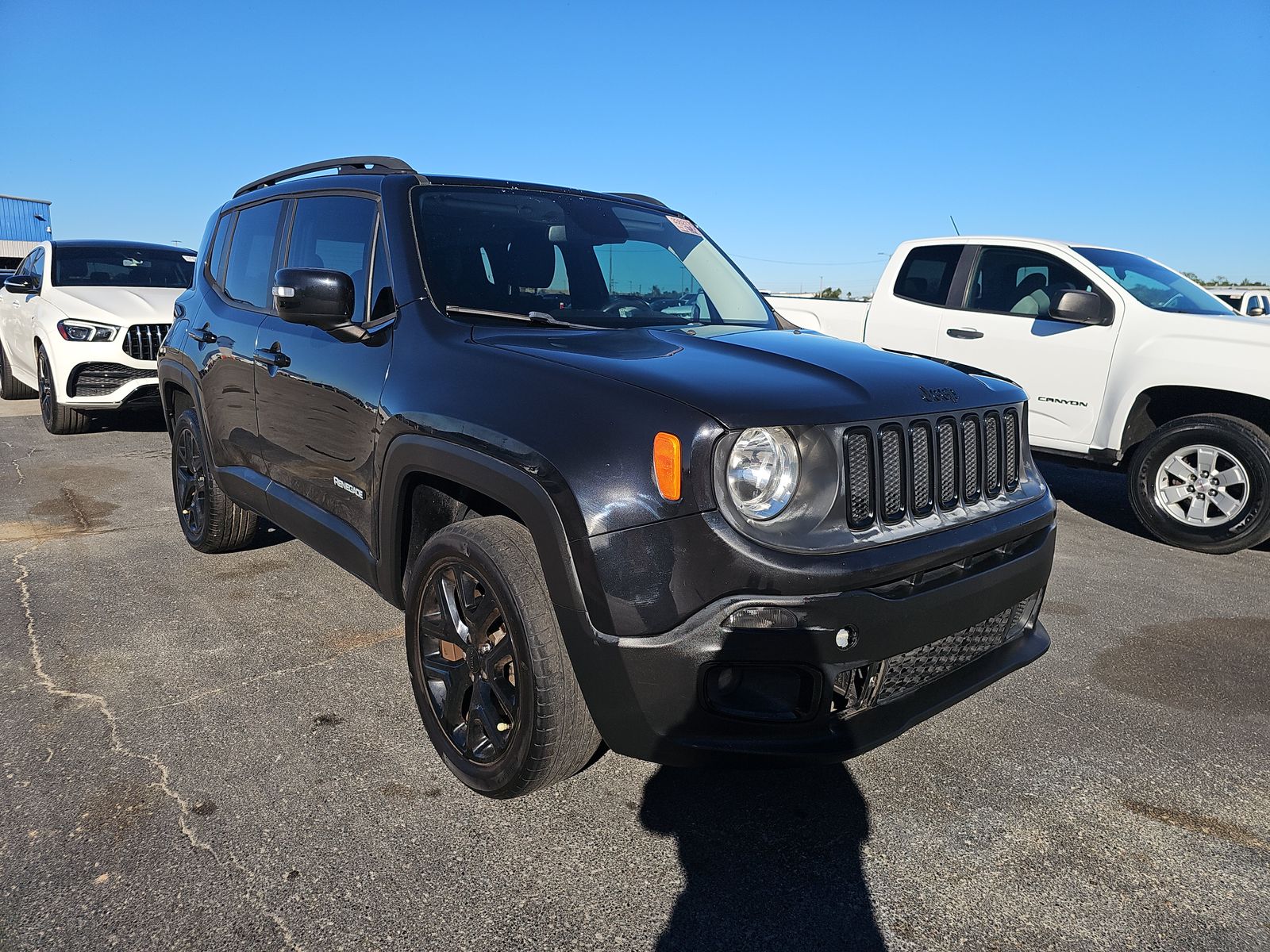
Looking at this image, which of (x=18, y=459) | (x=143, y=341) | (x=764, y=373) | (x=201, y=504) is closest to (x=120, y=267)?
(x=143, y=341)

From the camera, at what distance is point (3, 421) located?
30.7 feet

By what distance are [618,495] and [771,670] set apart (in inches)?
21.5

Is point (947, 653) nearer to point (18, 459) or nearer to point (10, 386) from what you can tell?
point (18, 459)

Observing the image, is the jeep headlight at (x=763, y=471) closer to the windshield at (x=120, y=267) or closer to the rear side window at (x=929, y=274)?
the rear side window at (x=929, y=274)

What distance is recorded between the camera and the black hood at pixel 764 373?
7.38 feet

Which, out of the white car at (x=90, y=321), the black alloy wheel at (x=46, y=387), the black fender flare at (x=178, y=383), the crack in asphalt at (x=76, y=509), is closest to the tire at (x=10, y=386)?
the white car at (x=90, y=321)

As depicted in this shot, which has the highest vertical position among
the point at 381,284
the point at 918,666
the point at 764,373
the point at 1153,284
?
the point at 1153,284

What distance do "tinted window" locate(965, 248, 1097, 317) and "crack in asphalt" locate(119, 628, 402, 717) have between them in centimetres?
499

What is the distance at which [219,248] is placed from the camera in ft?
15.4

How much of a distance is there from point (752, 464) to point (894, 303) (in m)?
5.44

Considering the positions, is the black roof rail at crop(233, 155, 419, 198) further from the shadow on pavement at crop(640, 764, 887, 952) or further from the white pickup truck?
the white pickup truck

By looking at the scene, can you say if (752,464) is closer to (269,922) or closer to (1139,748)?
(269,922)

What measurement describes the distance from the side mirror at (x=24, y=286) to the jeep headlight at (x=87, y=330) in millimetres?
1093

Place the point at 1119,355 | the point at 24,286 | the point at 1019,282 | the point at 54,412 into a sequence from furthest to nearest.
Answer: the point at 24,286, the point at 54,412, the point at 1019,282, the point at 1119,355
